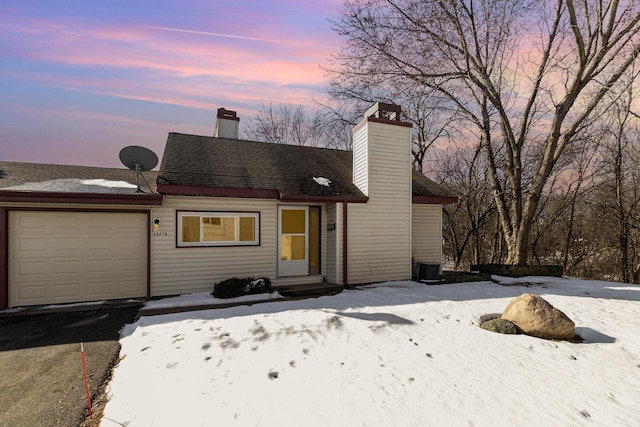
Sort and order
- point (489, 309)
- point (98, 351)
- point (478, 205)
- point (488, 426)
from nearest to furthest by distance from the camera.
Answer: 1. point (488, 426)
2. point (98, 351)
3. point (489, 309)
4. point (478, 205)

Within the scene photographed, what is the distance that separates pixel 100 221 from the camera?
6977 millimetres

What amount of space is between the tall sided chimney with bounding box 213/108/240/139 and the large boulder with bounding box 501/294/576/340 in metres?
10.4

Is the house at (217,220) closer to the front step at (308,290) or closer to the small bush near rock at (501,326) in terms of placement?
the front step at (308,290)

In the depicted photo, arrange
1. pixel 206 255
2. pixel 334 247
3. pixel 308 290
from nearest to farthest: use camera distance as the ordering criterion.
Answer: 1. pixel 206 255
2. pixel 308 290
3. pixel 334 247

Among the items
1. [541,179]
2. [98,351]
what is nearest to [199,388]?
[98,351]

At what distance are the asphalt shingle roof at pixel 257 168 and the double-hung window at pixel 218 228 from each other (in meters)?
0.80

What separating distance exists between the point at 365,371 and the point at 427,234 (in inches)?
279

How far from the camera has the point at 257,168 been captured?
878 cm

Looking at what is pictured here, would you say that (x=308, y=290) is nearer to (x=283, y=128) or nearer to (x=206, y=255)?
(x=206, y=255)

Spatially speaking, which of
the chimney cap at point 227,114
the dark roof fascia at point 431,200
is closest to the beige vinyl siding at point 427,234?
the dark roof fascia at point 431,200

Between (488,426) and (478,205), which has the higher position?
(478,205)

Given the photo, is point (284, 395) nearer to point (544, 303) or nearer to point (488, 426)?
point (488, 426)

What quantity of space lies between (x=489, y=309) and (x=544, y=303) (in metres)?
1.15

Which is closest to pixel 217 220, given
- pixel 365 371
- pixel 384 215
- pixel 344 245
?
pixel 344 245
